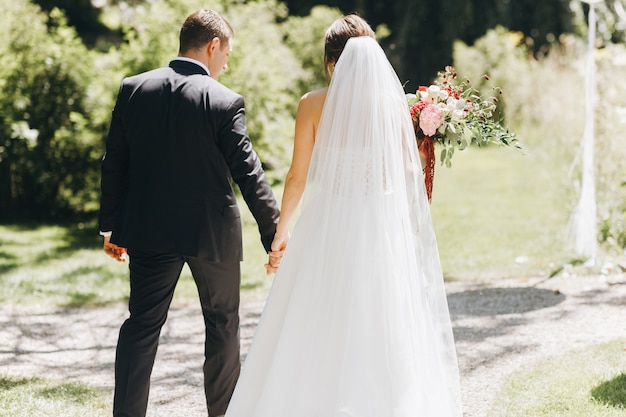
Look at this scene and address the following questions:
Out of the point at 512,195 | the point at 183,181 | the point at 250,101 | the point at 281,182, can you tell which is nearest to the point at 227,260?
the point at 183,181

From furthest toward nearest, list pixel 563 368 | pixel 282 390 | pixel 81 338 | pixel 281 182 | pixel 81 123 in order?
pixel 281 182 → pixel 81 123 → pixel 81 338 → pixel 563 368 → pixel 282 390

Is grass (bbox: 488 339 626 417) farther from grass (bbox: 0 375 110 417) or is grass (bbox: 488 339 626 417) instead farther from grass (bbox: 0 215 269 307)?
grass (bbox: 0 215 269 307)

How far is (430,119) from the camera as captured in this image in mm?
4195

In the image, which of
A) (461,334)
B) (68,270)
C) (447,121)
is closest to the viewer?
(447,121)

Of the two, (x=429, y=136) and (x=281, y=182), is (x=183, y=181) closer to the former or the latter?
(x=429, y=136)

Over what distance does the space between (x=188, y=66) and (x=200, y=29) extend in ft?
0.55

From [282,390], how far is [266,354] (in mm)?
201

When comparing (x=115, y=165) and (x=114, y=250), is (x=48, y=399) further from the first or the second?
(x=115, y=165)

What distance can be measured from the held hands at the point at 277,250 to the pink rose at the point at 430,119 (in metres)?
0.99

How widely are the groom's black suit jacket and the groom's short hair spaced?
9 cm

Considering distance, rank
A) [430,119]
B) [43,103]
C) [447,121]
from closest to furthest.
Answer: [430,119], [447,121], [43,103]

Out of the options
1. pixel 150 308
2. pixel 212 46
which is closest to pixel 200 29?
pixel 212 46

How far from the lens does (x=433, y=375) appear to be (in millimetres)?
3488

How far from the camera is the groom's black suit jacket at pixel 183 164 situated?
3.48 meters
